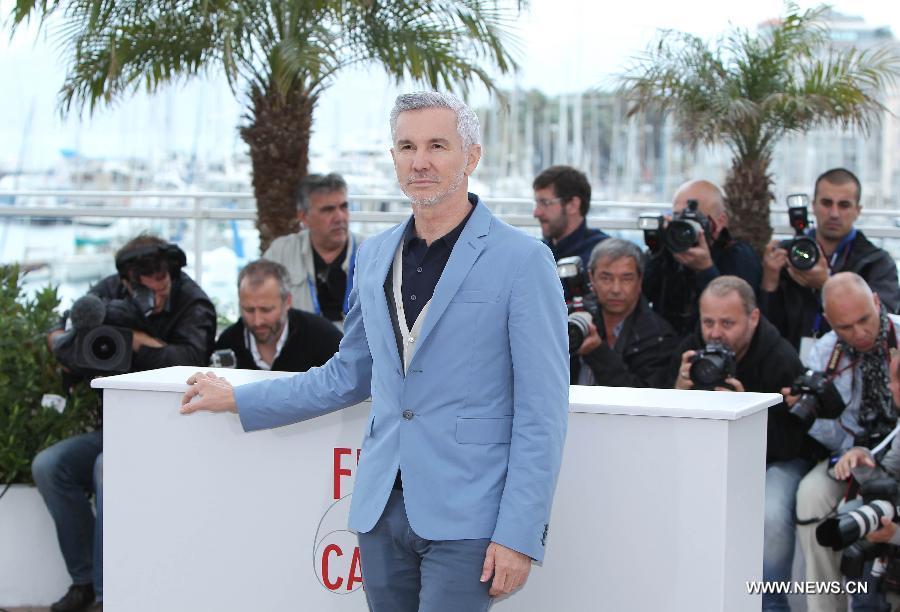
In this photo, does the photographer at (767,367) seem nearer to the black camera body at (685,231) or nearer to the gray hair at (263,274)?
the black camera body at (685,231)

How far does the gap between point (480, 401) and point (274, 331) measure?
8.42ft

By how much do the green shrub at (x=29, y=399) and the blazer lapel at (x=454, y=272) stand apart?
301 centimetres

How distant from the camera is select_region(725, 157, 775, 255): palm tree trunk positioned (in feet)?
24.7

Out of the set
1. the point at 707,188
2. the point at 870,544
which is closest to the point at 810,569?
the point at 870,544

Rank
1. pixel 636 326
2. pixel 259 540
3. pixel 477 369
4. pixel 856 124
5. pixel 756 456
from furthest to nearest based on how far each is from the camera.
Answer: pixel 856 124, pixel 636 326, pixel 259 540, pixel 756 456, pixel 477 369

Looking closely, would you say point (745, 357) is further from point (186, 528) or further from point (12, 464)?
point (12, 464)

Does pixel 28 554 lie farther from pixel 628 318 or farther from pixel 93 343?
pixel 628 318

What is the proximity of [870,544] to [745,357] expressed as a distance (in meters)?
0.96

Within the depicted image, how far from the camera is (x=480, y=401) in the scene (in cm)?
260

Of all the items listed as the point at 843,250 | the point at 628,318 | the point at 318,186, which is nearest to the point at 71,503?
the point at 318,186

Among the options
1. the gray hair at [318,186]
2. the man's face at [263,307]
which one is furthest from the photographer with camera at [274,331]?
the gray hair at [318,186]

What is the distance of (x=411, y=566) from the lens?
8.75 ft

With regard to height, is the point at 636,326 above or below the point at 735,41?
→ below

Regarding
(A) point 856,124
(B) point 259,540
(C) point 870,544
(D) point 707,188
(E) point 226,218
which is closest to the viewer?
(B) point 259,540
